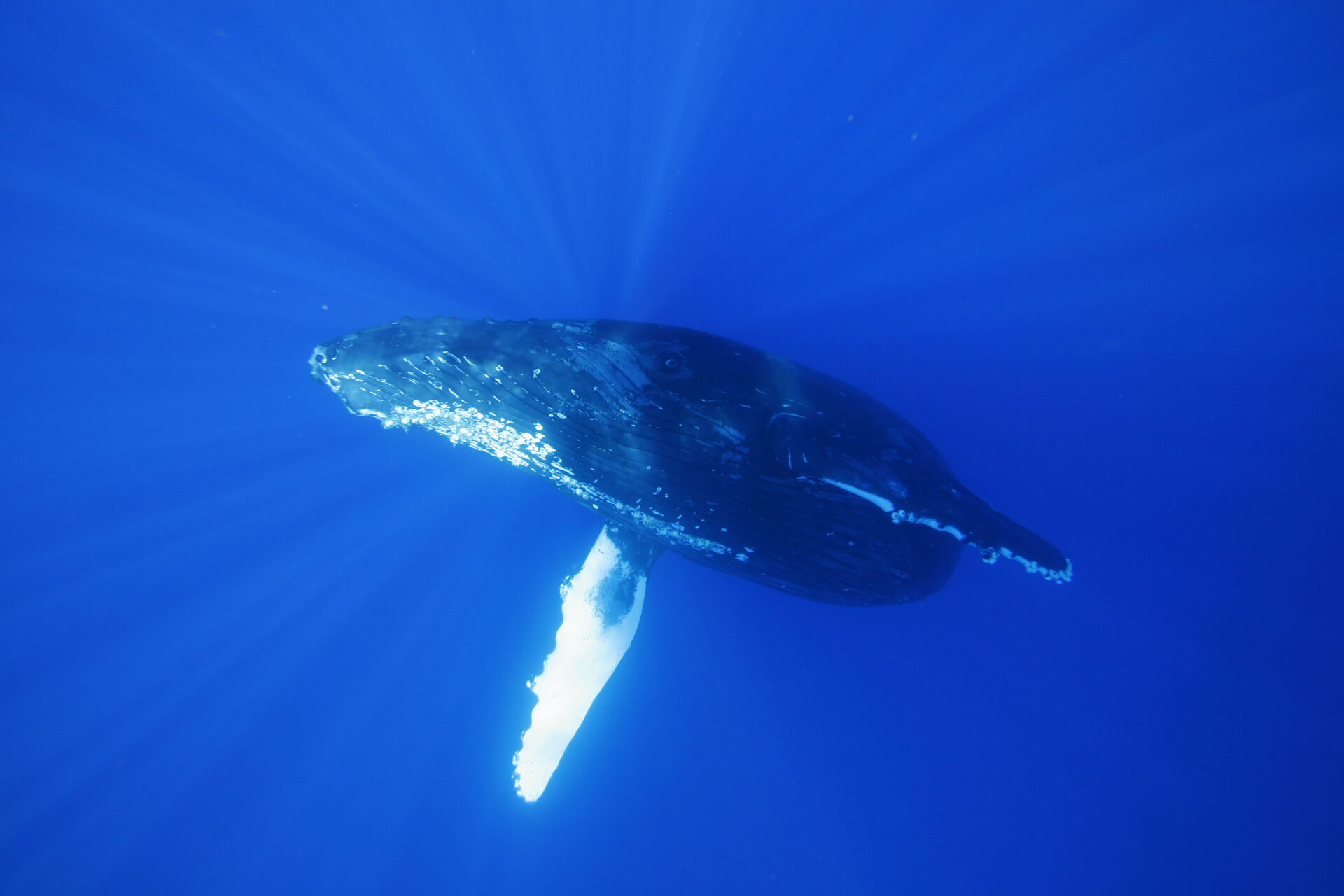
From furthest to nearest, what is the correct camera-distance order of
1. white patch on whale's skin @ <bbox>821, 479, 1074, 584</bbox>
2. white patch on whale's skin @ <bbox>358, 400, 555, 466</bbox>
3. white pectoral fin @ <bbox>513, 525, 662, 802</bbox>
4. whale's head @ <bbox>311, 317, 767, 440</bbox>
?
white pectoral fin @ <bbox>513, 525, 662, 802</bbox> < white patch on whale's skin @ <bbox>358, 400, 555, 466</bbox> < whale's head @ <bbox>311, 317, 767, 440</bbox> < white patch on whale's skin @ <bbox>821, 479, 1074, 584</bbox>

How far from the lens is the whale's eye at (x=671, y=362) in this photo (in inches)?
148

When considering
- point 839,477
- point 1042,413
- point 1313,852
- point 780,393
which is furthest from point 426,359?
point 1313,852

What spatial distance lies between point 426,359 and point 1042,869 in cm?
1510

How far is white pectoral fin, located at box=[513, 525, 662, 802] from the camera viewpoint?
5.79 m

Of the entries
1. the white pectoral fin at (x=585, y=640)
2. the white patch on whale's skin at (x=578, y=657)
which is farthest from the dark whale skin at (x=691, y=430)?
the white patch on whale's skin at (x=578, y=657)

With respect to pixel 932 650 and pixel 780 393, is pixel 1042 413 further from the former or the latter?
pixel 780 393

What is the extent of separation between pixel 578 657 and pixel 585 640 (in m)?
0.20

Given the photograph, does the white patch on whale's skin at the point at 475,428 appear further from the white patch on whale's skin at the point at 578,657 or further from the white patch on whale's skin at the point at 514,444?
the white patch on whale's skin at the point at 578,657

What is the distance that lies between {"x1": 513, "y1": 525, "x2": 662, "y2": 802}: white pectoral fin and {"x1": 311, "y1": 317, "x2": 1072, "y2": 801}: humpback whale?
120 centimetres

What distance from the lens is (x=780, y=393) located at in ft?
12.7

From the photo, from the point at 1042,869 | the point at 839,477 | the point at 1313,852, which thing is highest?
the point at 1313,852

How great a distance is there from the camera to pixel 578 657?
583 cm

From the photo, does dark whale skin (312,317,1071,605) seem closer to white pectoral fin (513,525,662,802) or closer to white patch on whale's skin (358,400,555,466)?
white patch on whale's skin (358,400,555,466)

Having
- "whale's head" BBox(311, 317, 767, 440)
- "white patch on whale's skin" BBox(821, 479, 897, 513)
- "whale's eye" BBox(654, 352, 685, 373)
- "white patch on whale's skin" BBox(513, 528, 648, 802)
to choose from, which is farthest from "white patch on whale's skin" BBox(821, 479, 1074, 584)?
"white patch on whale's skin" BBox(513, 528, 648, 802)
